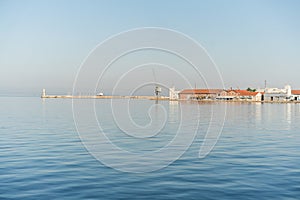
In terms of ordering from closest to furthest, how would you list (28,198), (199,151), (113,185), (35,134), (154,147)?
(28,198) < (113,185) < (199,151) < (154,147) < (35,134)

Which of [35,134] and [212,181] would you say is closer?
[212,181]

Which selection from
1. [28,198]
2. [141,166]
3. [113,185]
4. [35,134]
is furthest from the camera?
[35,134]

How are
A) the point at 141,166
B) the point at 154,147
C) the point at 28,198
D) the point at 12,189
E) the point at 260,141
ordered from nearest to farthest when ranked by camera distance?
the point at 28,198 → the point at 12,189 → the point at 141,166 → the point at 154,147 → the point at 260,141

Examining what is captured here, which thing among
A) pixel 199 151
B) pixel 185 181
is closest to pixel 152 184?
pixel 185 181

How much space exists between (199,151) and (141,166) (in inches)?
259

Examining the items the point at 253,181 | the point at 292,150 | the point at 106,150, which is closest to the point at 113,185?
the point at 253,181

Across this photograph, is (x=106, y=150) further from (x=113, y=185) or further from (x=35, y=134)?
(x=35, y=134)

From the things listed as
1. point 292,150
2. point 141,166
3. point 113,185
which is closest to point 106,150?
point 141,166

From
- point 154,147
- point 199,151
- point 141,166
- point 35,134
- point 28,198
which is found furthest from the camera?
point 35,134

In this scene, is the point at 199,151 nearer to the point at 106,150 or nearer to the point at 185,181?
the point at 106,150

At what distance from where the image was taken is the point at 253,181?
1581cm

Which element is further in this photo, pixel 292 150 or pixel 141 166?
pixel 292 150

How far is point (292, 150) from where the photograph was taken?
2506 centimetres

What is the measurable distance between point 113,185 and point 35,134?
69.8 ft
